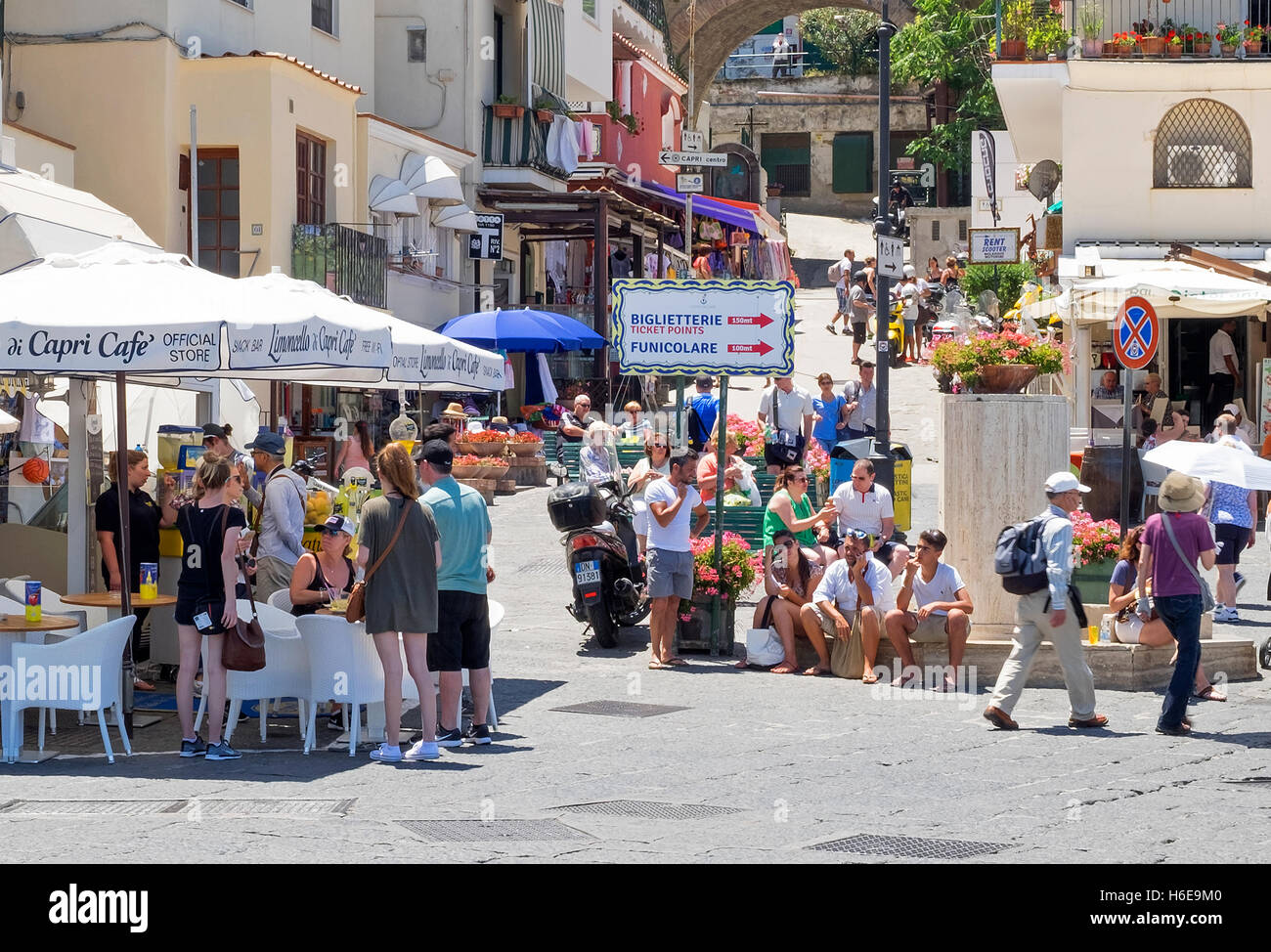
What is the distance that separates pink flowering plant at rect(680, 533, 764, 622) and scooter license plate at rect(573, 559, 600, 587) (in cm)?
72

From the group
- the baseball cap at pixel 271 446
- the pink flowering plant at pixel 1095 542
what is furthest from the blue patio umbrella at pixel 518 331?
the baseball cap at pixel 271 446

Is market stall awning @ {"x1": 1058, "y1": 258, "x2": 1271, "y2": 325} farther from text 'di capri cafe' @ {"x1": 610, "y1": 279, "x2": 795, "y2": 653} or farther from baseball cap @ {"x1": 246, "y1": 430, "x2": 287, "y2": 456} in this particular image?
baseball cap @ {"x1": 246, "y1": 430, "x2": 287, "y2": 456}

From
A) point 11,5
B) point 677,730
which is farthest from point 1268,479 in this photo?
point 11,5

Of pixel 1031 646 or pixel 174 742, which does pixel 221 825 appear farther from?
pixel 1031 646

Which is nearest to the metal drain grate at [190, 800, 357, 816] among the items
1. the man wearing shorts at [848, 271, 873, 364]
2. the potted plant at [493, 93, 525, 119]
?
the potted plant at [493, 93, 525, 119]

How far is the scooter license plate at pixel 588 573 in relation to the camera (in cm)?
1467

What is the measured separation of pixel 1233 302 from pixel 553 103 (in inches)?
603

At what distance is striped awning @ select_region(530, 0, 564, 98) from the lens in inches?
1329

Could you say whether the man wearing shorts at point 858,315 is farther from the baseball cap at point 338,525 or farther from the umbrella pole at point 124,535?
the umbrella pole at point 124,535

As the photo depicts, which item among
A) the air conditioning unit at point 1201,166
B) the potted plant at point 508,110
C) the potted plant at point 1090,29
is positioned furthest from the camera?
the potted plant at point 508,110

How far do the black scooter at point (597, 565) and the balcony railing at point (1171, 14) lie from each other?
15.2 metres

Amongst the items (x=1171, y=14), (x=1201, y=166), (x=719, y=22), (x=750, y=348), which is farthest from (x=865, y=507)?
(x=719, y=22)

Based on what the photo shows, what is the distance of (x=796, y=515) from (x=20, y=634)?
648 cm

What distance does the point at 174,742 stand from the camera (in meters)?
10.8
